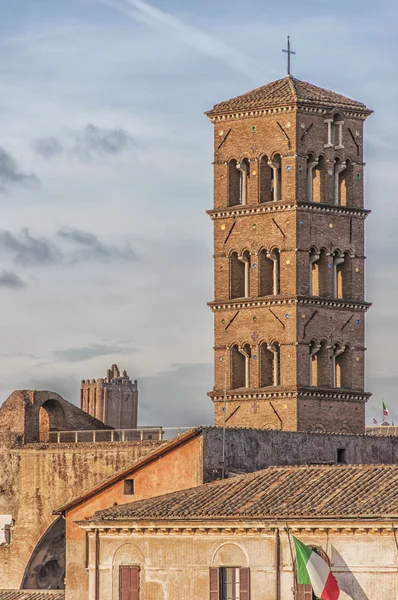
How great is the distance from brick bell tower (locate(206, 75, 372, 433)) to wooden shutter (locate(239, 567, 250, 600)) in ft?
68.3

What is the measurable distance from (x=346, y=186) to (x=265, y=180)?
277 centimetres

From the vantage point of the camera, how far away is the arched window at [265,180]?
75562 millimetres

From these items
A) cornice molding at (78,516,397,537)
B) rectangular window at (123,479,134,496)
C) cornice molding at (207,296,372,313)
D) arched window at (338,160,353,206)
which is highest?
arched window at (338,160,353,206)

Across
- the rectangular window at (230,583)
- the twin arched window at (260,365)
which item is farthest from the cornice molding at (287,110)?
the rectangular window at (230,583)

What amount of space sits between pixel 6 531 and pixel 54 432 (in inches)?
152

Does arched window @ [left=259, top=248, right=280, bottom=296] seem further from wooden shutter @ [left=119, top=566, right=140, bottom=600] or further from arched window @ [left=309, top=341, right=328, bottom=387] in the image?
wooden shutter @ [left=119, top=566, right=140, bottom=600]

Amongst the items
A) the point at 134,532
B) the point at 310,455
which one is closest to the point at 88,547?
the point at 134,532

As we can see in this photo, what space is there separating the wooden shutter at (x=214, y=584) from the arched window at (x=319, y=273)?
23214 millimetres

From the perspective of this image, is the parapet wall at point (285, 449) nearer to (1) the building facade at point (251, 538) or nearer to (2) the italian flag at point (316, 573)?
(1) the building facade at point (251, 538)

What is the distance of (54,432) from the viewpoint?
73.2 meters

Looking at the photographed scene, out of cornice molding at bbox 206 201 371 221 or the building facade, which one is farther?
cornice molding at bbox 206 201 371 221

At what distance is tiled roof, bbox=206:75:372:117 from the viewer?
7441cm

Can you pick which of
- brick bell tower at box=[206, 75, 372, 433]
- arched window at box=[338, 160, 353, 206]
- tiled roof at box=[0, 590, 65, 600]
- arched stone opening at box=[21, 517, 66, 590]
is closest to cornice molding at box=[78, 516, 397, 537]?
tiled roof at box=[0, 590, 65, 600]

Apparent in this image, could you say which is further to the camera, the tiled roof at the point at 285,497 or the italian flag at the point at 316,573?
the tiled roof at the point at 285,497
